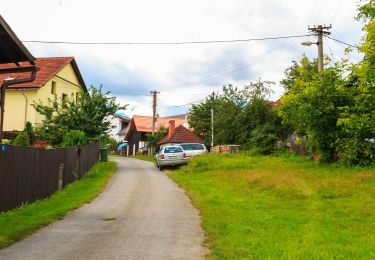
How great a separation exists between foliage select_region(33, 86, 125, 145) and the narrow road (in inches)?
572

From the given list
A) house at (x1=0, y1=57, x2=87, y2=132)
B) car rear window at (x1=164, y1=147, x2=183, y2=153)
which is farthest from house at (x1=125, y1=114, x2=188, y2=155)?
car rear window at (x1=164, y1=147, x2=183, y2=153)

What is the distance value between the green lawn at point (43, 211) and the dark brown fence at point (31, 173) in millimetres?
288

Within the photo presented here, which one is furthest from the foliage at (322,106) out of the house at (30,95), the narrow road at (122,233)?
the house at (30,95)

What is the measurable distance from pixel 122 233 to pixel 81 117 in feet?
69.2

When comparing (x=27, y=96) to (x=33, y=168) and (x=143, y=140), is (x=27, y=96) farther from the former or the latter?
(x=143, y=140)

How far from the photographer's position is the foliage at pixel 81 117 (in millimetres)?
29672

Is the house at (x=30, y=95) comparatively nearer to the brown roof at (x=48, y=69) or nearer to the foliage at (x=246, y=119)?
the brown roof at (x=48, y=69)

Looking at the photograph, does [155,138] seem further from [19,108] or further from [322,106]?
[322,106]

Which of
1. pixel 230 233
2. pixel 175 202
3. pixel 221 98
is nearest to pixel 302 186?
pixel 175 202

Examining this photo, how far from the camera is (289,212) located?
12.3 m

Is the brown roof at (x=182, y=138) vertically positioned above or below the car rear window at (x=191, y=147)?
above

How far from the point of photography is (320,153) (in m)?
24.6

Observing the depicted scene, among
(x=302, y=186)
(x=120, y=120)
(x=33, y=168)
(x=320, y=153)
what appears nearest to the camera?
(x=33, y=168)

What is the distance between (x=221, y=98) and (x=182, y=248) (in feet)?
159
